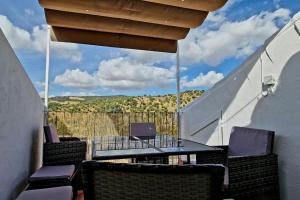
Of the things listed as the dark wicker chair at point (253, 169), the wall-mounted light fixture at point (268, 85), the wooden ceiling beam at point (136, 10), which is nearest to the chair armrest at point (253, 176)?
the dark wicker chair at point (253, 169)

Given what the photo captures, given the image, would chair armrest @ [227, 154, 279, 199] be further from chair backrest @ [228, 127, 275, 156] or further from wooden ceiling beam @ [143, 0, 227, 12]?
wooden ceiling beam @ [143, 0, 227, 12]

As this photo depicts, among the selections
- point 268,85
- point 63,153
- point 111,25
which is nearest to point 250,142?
point 268,85

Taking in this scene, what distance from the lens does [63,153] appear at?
3.38 metres

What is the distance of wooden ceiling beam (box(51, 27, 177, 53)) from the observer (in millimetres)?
4750

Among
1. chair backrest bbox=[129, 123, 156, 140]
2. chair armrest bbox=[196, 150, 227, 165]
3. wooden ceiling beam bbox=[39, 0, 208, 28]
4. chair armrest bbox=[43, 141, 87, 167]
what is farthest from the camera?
chair backrest bbox=[129, 123, 156, 140]

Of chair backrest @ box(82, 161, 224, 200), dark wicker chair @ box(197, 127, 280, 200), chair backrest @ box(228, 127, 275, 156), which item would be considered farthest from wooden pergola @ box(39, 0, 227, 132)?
chair backrest @ box(82, 161, 224, 200)

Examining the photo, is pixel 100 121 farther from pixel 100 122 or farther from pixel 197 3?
pixel 197 3

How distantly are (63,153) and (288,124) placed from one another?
10.0 feet

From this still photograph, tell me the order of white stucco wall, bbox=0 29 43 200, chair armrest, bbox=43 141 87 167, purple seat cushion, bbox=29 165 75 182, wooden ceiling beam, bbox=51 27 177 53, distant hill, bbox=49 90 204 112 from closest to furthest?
white stucco wall, bbox=0 29 43 200
purple seat cushion, bbox=29 165 75 182
chair armrest, bbox=43 141 87 167
wooden ceiling beam, bbox=51 27 177 53
distant hill, bbox=49 90 204 112

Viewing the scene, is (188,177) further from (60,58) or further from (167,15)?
(60,58)

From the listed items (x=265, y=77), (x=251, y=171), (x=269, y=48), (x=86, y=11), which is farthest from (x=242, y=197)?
(x=86, y=11)

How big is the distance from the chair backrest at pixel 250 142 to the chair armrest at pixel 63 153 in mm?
2210

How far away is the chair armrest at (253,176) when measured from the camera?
7.65 ft

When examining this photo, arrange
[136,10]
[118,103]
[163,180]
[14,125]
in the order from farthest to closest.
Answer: [118,103], [136,10], [14,125], [163,180]
